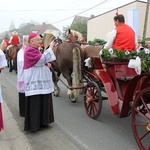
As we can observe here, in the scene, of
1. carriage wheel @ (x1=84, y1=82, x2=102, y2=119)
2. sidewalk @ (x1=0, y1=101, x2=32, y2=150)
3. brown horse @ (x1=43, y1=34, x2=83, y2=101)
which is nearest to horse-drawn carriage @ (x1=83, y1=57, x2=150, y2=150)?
carriage wheel @ (x1=84, y1=82, x2=102, y2=119)

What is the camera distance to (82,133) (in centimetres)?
436

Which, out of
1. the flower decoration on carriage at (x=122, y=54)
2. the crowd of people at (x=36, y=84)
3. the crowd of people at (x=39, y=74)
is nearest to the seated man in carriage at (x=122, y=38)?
the crowd of people at (x=39, y=74)

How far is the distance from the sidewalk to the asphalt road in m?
0.10

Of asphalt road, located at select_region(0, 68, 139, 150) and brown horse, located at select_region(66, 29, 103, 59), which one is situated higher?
brown horse, located at select_region(66, 29, 103, 59)

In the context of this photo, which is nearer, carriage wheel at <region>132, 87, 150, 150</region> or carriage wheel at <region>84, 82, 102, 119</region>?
carriage wheel at <region>132, 87, 150, 150</region>

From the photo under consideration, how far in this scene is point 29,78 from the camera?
14.0ft

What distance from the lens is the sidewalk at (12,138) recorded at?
385 cm

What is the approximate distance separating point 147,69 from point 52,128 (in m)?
2.31

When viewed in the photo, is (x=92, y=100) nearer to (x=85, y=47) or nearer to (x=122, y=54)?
(x=122, y=54)

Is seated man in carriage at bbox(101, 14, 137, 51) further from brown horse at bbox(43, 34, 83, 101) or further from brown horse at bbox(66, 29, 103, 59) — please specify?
brown horse at bbox(66, 29, 103, 59)

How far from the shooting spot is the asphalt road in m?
3.84

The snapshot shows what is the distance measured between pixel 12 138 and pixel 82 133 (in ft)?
4.07

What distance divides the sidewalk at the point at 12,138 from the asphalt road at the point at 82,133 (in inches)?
3.9

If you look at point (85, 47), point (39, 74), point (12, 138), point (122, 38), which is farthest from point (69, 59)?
point (12, 138)
